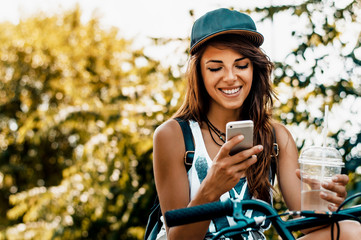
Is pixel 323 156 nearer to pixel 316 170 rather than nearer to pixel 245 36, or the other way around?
pixel 316 170

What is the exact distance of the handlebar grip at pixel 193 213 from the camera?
3.72 feet

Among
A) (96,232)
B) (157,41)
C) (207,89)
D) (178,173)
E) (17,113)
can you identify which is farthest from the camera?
(17,113)

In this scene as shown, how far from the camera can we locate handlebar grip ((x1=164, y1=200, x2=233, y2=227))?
113 cm

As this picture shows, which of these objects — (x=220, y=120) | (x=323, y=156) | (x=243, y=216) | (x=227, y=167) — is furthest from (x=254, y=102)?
(x=243, y=216)

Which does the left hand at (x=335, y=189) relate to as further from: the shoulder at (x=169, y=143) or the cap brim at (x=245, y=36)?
the cap brim at (x=245, y=36)

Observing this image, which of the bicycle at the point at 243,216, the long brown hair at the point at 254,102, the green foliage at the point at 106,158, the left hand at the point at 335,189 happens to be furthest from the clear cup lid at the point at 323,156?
the green foliage at the point at 106,158

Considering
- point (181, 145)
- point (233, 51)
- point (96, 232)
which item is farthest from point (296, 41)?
point (96, 232)

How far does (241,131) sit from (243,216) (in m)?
0.44

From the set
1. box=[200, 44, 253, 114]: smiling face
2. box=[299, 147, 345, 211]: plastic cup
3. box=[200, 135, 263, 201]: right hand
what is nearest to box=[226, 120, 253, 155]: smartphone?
box=[200, 135, 263, 201]: right hand

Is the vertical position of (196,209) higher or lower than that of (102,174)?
higher

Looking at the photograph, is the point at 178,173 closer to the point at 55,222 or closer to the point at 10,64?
the point at 55,222

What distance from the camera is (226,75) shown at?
2.06m

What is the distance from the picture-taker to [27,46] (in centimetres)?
1295

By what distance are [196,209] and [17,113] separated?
41.5ft
